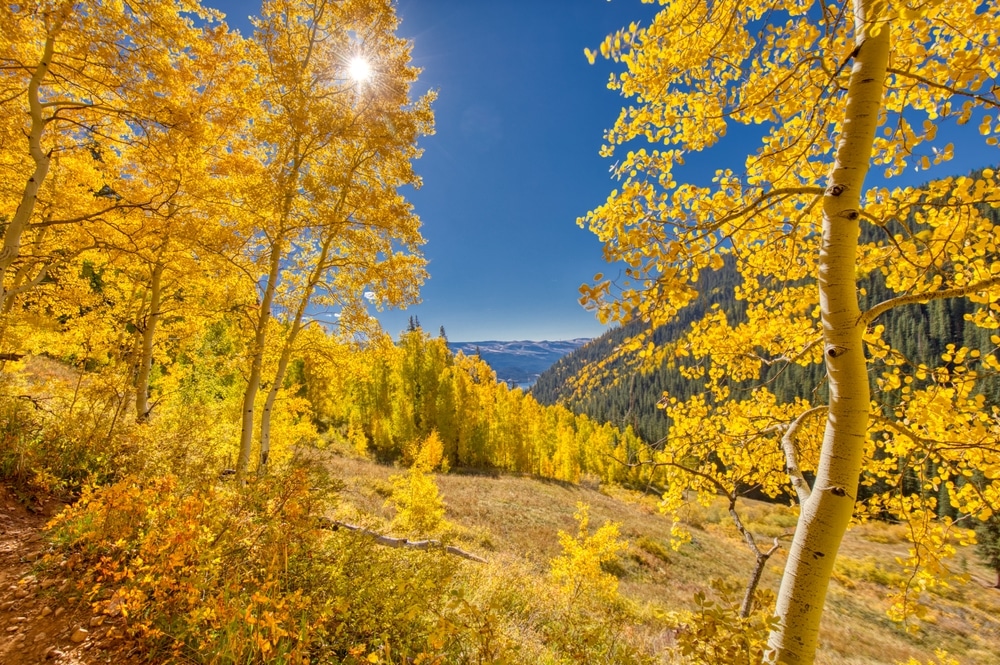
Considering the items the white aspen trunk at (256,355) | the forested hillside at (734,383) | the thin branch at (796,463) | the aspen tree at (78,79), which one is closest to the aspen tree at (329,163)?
the white aspen trunk at (256,355)

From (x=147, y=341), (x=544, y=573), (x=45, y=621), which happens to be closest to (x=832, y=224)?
(x=45, y=621)

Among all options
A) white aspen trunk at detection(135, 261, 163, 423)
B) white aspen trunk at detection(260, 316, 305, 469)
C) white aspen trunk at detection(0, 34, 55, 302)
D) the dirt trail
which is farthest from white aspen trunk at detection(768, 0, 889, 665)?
white aspen trunk at detection(135, 261, 163, 423)

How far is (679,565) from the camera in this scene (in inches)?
801

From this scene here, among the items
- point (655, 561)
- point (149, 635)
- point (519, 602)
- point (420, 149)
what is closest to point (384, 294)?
point (420, 149)

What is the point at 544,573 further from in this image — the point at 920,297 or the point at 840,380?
the point at 920,297

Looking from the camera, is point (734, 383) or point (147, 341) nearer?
point (734, 383)

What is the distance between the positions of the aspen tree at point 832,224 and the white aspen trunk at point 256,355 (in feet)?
19.7

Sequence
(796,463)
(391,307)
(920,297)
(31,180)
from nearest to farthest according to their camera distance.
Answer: (920,297)
(796,463)
(31,180)
(391,307)

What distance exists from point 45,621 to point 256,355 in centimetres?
396

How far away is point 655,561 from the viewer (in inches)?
774

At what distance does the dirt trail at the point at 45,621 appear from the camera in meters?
2.62

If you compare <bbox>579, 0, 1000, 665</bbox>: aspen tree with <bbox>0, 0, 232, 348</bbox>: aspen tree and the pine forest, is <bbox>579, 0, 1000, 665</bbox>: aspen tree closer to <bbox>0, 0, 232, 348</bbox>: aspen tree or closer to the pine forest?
the pine forest

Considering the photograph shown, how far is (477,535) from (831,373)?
14.1m

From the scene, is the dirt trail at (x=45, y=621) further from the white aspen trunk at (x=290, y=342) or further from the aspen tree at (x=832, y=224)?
the aspen tree at (x=832, y=224)
